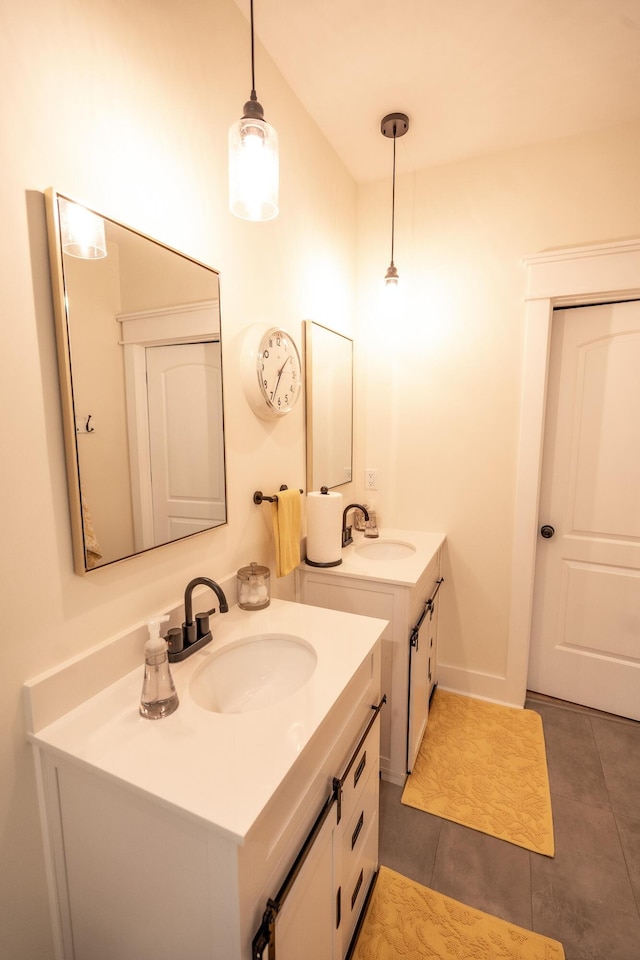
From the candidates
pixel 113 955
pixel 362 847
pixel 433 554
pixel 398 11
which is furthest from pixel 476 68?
pixel 113 955

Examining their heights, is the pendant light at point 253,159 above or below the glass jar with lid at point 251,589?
above

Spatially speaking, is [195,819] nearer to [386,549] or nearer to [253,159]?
[253,159]

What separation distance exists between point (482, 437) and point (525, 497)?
14.4 inches

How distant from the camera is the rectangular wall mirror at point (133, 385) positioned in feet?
3.00

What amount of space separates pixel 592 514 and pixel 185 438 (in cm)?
203

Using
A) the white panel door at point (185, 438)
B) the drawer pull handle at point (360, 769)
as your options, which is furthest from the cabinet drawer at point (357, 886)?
the white panel door at point (185, 438)

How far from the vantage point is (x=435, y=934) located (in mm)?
1292

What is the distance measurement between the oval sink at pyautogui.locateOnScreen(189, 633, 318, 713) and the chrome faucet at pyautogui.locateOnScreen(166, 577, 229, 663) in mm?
55

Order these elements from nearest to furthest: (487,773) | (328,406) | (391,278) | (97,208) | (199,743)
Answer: (199,743), (97,208), (487,773), (391,278), (328,406)

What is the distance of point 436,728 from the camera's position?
2.16 metres

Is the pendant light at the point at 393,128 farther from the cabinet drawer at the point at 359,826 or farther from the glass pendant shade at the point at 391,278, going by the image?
the cabinet drawer at the point at 359,826

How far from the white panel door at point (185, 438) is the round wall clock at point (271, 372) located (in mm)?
164

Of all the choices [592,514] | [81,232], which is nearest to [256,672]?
[81,232]

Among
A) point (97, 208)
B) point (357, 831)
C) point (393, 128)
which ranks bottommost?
point (357, 831)
